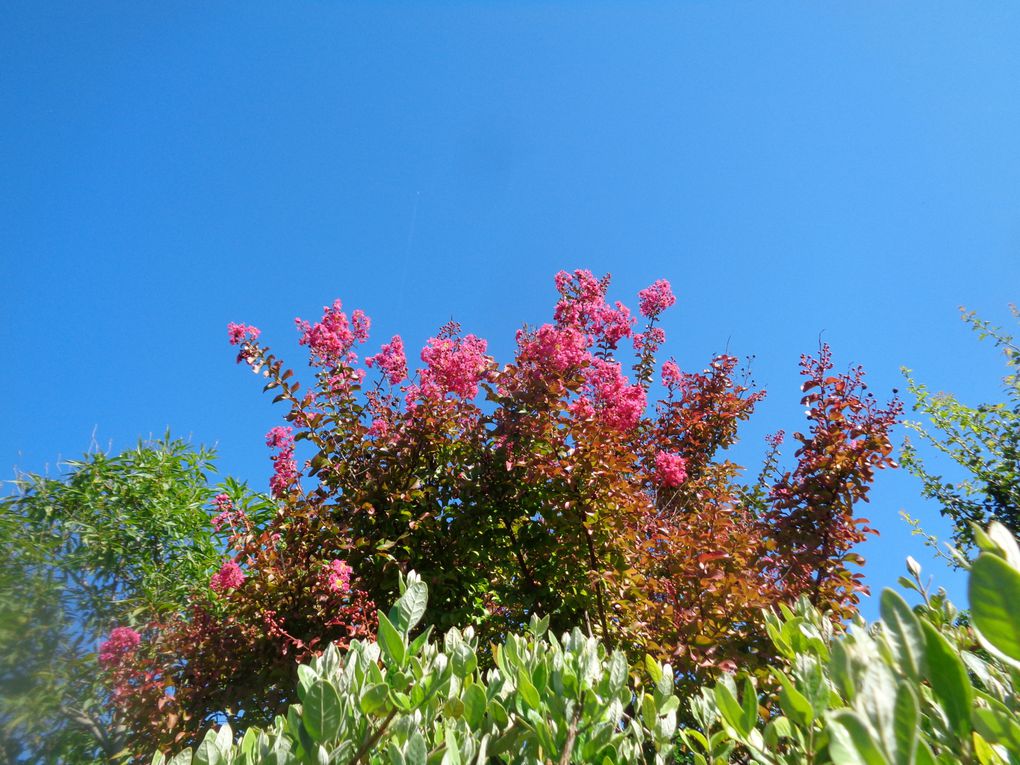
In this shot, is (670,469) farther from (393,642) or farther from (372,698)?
(372,698)

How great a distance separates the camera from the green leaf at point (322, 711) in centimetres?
98

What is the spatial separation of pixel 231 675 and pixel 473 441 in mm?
2050

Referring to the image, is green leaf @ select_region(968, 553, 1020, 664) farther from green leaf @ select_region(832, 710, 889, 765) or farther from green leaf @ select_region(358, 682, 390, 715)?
green leaf @ select_region(358, 682, 390, 715)

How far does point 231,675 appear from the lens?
11.4 feet

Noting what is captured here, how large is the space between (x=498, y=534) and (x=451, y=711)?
8.59 feet

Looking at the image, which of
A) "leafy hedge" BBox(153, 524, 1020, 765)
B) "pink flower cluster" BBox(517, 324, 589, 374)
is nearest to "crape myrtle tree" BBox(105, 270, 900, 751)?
"pink flower cluster" BBox(517, 324, 589, 374)

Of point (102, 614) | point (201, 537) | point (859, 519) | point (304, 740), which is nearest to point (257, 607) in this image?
point (102, 614)

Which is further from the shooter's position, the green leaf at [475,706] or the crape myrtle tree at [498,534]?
the crape myrtle tree at [498,534]

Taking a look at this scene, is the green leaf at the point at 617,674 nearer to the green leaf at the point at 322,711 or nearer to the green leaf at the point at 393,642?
the green leaf at the point at 393,642

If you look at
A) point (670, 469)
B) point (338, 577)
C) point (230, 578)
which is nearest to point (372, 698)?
point (338, 577)

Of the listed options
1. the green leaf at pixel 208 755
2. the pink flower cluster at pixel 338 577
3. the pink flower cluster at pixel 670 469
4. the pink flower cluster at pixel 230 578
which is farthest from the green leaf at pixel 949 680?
the pink flower cluster at pixel 670 469

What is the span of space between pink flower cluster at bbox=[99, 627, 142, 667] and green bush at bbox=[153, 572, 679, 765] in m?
2.60

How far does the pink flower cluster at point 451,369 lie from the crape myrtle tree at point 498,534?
0.02 metres

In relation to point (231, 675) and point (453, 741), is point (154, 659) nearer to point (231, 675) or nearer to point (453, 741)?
point (231, 675)
